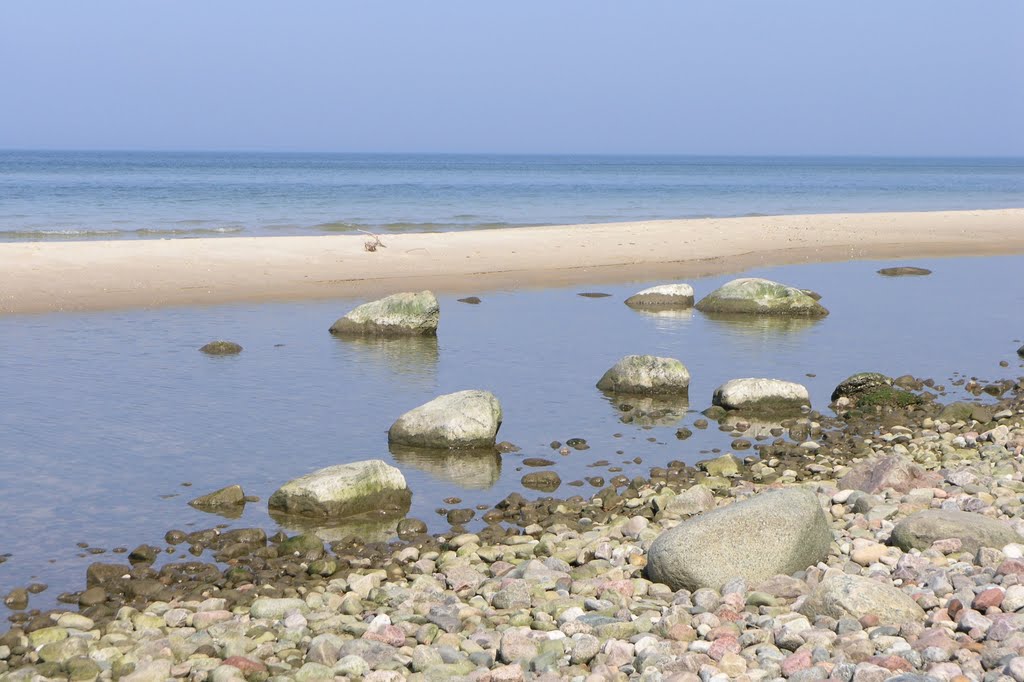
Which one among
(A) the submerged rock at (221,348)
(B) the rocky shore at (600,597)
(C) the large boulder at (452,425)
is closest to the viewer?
(B) the rocky shore at (600,597)

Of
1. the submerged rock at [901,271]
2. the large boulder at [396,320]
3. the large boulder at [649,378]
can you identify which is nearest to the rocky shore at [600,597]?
the large boulder at [649,378]

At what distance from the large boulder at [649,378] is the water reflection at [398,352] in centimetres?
256

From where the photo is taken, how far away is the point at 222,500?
10.3m

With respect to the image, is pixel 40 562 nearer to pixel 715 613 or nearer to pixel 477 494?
pixel 477 494

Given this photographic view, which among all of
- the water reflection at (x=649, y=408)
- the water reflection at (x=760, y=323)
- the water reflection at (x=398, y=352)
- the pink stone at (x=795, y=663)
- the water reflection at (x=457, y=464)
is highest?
the pink stone at (x=795, y=663)

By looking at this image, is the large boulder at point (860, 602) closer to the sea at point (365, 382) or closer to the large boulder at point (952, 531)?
the large boulder at point (952, 531)

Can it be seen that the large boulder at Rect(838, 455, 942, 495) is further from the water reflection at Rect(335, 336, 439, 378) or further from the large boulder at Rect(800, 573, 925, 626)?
the water reflection at Rect(335, 336, 439, 378)

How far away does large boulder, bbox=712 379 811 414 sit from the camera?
548 inches

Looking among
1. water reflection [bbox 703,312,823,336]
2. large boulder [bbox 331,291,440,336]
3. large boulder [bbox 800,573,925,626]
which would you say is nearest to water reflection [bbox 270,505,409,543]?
large boulder [bbox 800,573,925,626]

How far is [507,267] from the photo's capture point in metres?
28.5

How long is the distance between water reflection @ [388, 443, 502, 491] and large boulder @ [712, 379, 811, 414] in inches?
130

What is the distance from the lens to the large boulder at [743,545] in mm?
8055

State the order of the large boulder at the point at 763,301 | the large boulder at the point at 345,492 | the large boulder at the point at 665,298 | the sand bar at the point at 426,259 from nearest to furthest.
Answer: the large boulder at the point at 345,492 < the large boulder at the point at 763,301 < the large boulder at the point at 665,298 < the sand bar at the point at 426,259

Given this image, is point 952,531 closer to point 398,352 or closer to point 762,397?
point 762,397
